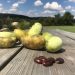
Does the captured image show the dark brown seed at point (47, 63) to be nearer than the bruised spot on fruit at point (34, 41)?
Yes

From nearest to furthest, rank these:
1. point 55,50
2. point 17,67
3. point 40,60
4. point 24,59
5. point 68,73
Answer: point 68,73, point 17,67, point 40,60, point 24,59, point 55,50

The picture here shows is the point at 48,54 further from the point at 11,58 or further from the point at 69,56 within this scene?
the point at 11,58

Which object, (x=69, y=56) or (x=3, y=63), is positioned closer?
(x=3, y=63)

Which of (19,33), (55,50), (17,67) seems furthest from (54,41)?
(17,67)

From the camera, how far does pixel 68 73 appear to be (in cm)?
185

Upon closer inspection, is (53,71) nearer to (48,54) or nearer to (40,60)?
(40,60)

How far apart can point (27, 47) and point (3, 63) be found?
3.34 feet

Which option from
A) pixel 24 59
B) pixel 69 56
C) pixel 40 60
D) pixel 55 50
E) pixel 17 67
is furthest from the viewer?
pixel 55 50

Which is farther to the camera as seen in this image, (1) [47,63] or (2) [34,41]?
(2) [34,41]

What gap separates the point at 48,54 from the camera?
8.93 ft

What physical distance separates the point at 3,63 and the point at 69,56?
0.78 m

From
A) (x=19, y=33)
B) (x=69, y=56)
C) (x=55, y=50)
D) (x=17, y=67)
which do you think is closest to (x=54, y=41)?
(x=55, y=50)

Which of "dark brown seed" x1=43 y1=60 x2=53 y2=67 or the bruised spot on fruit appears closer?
"dark brown seed" x1=43 y1=60 x2=53 y2=67

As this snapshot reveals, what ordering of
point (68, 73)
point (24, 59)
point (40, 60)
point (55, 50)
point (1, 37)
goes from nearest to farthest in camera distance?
point (68, 73), point (40, 60), point (24, 59), point (55, 50), point (1, 37)
